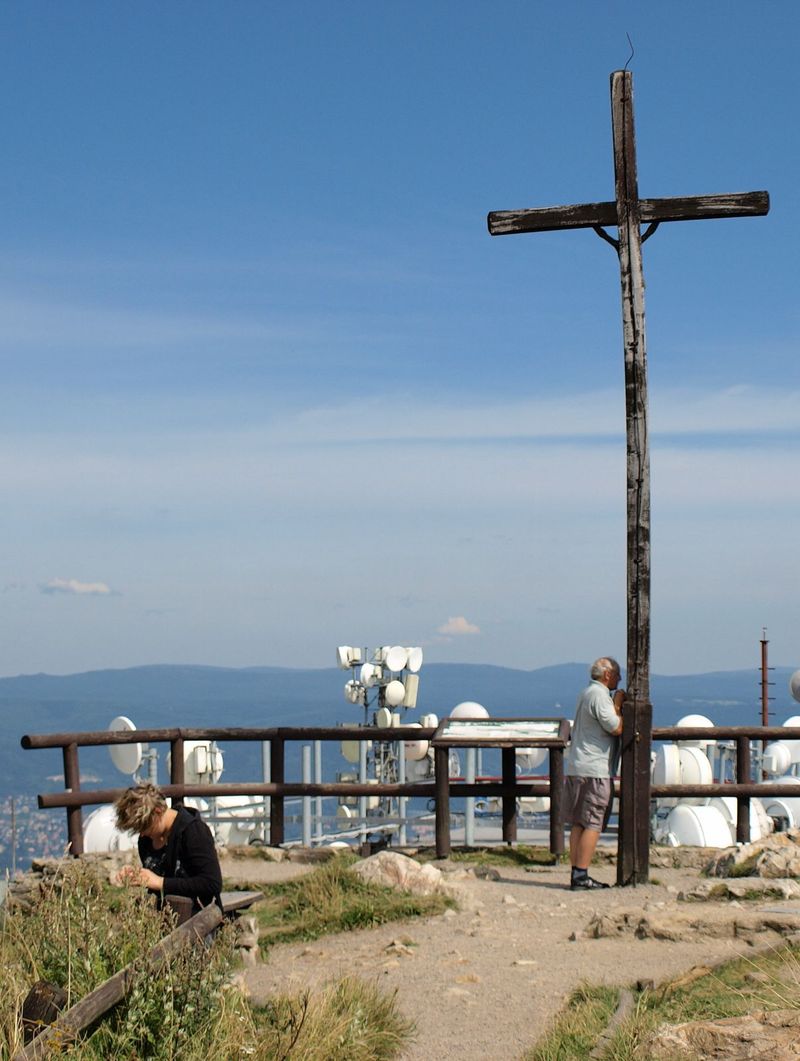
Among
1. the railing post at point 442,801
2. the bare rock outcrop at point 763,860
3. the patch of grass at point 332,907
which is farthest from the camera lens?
the railing post at point 442,801

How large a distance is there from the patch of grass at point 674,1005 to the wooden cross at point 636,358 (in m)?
3.09

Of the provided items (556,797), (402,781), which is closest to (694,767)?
(402,781)

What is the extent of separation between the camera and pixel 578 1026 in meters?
6.73

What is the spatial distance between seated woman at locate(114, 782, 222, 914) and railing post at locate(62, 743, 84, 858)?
4.63 m

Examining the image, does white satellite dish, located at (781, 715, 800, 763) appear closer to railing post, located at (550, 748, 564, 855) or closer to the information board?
the information board

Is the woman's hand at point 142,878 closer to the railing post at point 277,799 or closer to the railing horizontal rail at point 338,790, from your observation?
the railing horizontal rail at point 338,790

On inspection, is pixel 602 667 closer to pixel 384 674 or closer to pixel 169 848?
pixel 169 848

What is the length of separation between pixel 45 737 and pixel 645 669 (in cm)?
509

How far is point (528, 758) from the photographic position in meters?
25.7

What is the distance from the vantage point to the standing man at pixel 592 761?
1105 centimetres

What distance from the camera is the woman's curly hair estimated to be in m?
7.41

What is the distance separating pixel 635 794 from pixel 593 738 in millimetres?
546

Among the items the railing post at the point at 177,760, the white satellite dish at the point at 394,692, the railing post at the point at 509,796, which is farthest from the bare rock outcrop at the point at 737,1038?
the white satellite dish at the point at 394,692

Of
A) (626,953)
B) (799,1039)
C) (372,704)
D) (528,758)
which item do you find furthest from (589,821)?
(372,704)
